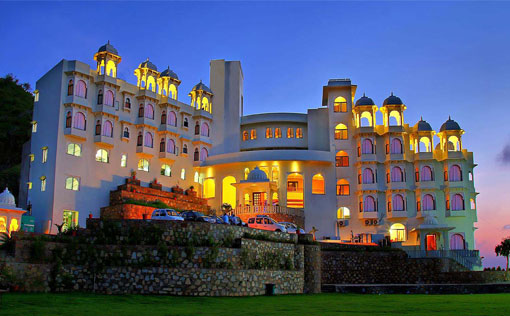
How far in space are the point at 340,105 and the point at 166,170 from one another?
18.4 meters

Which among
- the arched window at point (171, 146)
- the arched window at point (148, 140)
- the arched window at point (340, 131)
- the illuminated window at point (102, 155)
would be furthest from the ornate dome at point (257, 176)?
the illuminated window at point (102, 155)

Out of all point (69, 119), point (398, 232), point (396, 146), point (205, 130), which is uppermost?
point (205, 130)

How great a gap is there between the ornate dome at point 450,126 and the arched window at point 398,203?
7.94 metres

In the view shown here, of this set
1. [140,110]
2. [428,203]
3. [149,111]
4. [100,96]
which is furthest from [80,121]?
[428,203]

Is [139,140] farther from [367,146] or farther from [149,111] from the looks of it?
[367,146]

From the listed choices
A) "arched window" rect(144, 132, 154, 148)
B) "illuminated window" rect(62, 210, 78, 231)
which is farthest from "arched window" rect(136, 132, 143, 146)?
"illuminated window" rect(62, 210, 78, 231)

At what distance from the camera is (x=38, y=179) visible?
1646 inches

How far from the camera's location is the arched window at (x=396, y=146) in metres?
53.4

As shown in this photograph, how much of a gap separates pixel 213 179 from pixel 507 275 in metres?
26.4

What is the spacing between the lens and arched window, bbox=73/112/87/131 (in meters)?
42.9

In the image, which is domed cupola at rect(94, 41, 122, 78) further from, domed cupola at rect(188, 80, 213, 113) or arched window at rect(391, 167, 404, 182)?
arched window at rect(391, 167, 404, 182)

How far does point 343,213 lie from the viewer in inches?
2084

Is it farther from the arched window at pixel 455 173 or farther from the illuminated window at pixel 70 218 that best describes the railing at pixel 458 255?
the illuminated window at pixel 70 218

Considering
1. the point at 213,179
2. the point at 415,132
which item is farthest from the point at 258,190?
the point at 415,132
